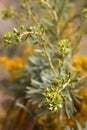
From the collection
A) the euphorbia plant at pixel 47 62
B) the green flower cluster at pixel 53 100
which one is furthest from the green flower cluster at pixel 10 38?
the green flower cluster at pixel 53 100

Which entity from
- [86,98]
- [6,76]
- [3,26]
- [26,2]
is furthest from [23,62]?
[3,26]

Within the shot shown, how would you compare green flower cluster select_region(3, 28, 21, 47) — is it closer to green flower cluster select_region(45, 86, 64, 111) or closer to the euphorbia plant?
the euphorbia plant

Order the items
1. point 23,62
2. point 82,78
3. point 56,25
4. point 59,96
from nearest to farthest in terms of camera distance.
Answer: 1. point 59,96
2. point 82,78
3. point 56,25
4. point 23,62

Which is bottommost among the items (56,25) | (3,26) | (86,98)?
(86,98)

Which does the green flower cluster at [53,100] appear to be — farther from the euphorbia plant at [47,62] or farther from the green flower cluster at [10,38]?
the green flower cluster at [10,38]

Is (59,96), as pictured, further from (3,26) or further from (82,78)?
(3,26)

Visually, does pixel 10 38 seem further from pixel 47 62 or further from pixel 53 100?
pixel 47 62

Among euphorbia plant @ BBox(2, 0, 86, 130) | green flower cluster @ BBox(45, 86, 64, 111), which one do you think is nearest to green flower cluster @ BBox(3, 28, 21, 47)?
euphorbia plant @ BBox(2, 0, 86, 130)

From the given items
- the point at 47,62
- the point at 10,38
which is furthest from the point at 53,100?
the point at 47,62
